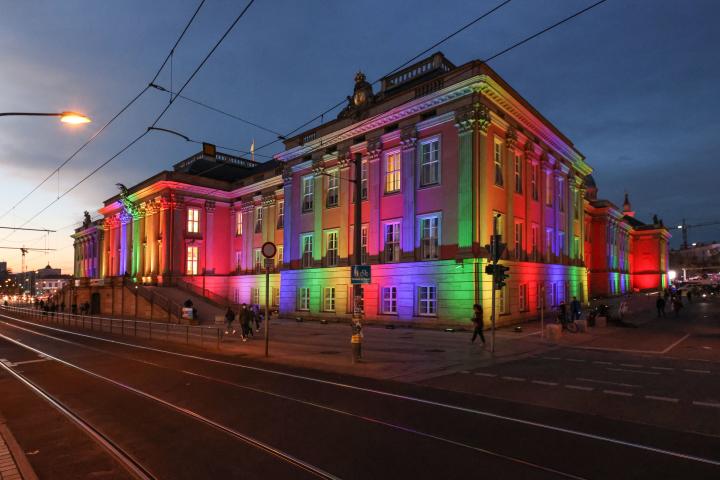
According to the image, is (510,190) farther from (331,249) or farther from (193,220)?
(193,220)

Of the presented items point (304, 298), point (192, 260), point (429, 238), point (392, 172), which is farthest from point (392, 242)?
point (192, 260)

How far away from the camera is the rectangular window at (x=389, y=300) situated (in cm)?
2917

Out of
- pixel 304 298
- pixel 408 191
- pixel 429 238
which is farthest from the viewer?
pixel 304 298

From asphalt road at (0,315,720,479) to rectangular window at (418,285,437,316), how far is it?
1498 centimetres

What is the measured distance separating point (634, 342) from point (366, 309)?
1515cm

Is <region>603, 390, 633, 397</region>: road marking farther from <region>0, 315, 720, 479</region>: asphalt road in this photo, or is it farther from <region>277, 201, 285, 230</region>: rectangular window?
<region>277, 201, 285, 230</region>: rectangular window

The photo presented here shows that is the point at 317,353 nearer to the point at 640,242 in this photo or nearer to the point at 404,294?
the point at 404,294

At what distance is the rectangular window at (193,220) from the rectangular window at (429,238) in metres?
30.7

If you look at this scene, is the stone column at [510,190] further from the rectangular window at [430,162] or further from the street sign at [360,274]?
the street sign at [360,274]

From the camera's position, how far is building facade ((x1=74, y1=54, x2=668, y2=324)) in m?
26.3

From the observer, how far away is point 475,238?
25375mm

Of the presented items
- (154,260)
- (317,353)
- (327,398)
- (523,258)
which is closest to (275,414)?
(327,398)

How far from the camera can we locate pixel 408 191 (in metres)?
29.0

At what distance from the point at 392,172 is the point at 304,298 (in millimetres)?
12028
